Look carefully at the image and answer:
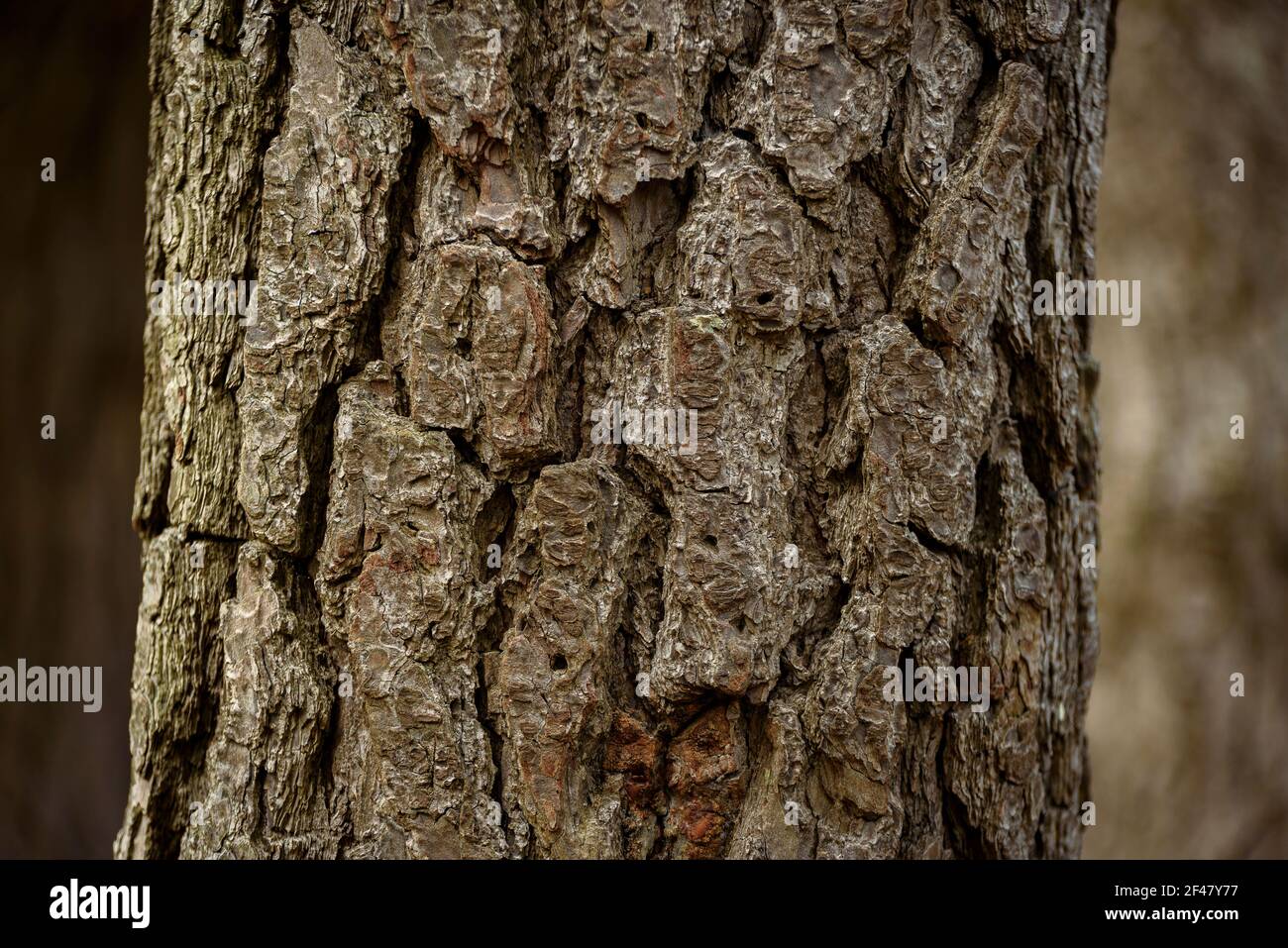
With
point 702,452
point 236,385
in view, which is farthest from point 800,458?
point 236,385

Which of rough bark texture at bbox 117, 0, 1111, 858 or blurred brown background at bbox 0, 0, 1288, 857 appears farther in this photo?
blurred brown background at bbox 0, 0, 1288, 857

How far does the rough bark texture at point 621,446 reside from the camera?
839mm

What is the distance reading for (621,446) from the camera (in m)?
0.86

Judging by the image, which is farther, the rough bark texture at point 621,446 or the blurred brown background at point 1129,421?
the blurred brown background at point 1129,421

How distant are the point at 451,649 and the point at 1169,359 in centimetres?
175

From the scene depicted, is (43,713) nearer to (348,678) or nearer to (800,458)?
(348,678)

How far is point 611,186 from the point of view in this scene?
0.84 metres

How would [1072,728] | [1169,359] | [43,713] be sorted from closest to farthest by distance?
[1072,728] < [1169,359] < [43,713]

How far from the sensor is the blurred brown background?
6.31ft

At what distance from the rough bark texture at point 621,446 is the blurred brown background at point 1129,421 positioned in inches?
50.5

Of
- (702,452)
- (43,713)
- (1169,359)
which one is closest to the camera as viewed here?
(702,452)

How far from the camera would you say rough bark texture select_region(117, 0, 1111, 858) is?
839 mm

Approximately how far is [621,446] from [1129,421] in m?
1.56

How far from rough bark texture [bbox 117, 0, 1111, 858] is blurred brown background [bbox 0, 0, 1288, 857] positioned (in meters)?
1.28
